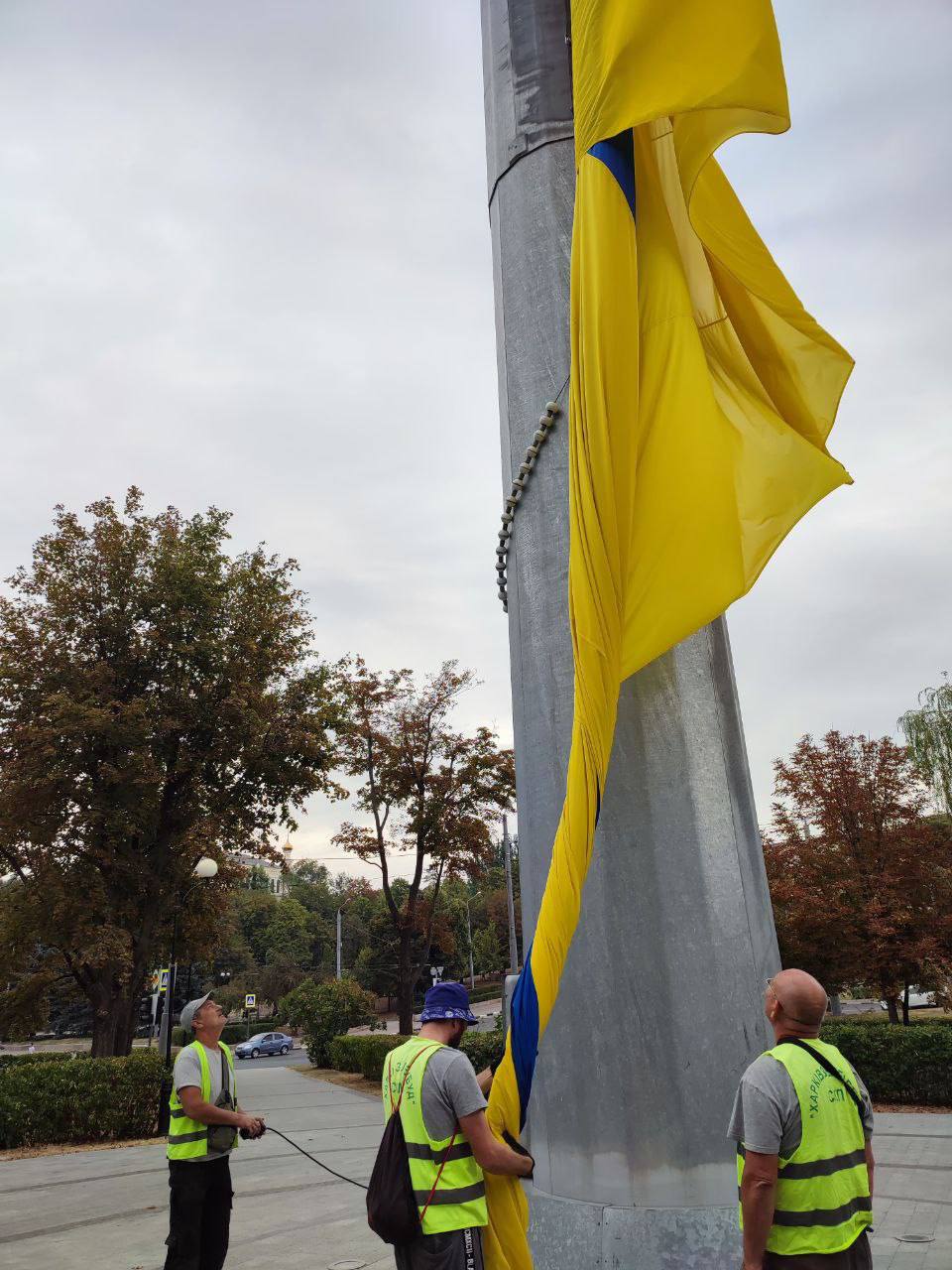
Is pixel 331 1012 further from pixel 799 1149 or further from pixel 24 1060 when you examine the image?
pixel 799 1149

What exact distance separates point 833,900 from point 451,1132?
14.8 metres

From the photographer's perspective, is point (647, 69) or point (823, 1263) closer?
point (823, 1263)

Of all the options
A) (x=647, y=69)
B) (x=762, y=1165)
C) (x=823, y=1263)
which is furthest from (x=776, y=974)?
(x=647, y=69)

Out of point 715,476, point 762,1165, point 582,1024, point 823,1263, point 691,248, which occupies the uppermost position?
point 691,248

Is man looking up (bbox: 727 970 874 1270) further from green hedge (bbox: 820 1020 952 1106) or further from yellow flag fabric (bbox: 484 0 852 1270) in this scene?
green hedge (bbox: 820 1020 952 1106)

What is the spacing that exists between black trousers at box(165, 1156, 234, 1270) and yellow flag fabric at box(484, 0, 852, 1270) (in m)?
2.61

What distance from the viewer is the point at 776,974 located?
8.63 feet

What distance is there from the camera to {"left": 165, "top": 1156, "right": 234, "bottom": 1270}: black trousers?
175 inches

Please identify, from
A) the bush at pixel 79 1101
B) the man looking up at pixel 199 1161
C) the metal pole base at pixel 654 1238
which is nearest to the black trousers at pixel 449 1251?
the metal pole base at pixel 654 1238

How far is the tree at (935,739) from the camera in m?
22.1

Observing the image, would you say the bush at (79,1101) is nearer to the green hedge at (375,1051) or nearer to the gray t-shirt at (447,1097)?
the green hedge at (375,1051)

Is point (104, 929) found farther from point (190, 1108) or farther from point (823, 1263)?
point (823, 1263)

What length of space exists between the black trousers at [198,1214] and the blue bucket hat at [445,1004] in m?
2.43

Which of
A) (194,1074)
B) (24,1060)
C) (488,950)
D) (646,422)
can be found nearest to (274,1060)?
(24,1060)
